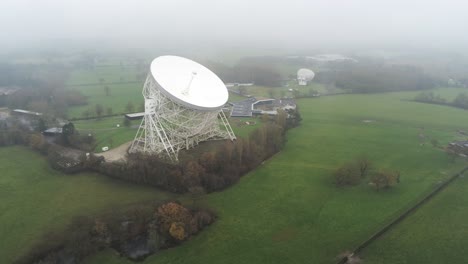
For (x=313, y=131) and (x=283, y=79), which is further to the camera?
(x=283, y=79)

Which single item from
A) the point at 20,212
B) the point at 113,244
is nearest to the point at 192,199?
the point at 113,244

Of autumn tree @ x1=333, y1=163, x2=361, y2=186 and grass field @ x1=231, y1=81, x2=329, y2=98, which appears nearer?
autumn tree @ x1=333, y1=163, x2=361, y2=186

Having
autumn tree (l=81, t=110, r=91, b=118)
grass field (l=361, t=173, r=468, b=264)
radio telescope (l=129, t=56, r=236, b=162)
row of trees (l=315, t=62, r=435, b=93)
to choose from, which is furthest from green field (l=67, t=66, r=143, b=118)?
row of trees (l=315, t=62, r=435, b=93)

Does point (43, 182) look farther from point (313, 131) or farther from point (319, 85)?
point (319, 85)

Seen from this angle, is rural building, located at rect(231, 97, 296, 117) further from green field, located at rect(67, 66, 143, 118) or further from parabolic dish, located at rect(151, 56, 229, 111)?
green field, located at rect(67, 66, 143, 118)

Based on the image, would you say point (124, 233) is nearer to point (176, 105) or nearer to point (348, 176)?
point (176, 105)

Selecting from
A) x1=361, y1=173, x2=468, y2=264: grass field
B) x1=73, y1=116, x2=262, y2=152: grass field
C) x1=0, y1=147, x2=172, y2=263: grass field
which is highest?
x1=73, y1=116, x2=262, y2=152: grass field
